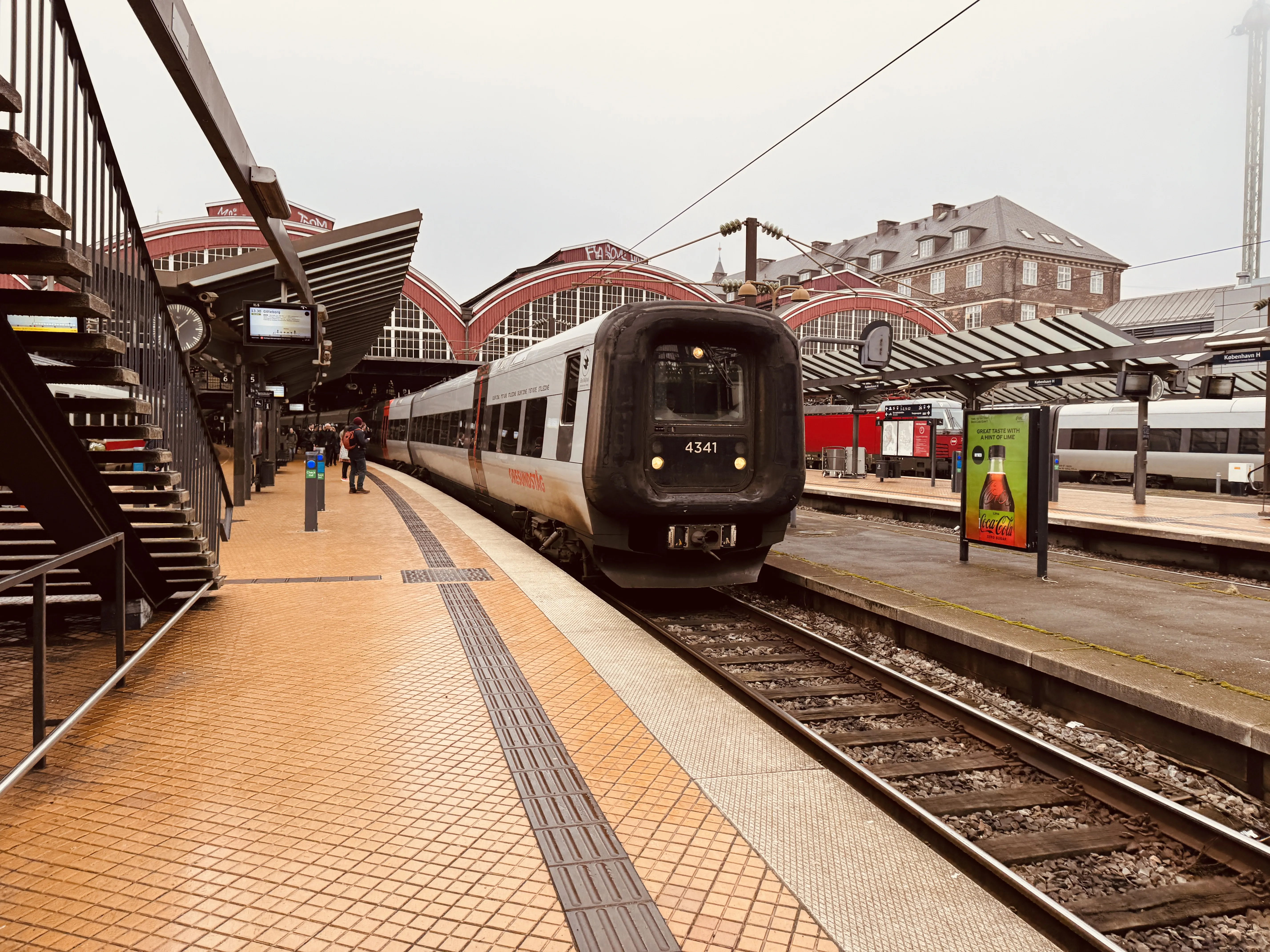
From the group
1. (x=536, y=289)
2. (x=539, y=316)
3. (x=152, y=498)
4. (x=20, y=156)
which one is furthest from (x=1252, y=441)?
(x=536, y=289)

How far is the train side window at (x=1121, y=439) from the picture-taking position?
2461 cm

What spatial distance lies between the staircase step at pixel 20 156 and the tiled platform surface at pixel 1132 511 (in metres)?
12.1

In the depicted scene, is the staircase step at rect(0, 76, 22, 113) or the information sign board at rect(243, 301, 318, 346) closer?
the staircase step at rect(0, 76, 22, 113)

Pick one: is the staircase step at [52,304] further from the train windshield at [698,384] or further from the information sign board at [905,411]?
the information sign board at [905,411]

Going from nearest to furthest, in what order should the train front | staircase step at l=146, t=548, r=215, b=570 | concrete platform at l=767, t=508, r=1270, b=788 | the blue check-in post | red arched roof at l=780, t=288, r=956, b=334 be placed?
concrete platform at l=767, t=508, r=1270, b=788 < staircase step at l=146, t=548, r=215, b=570 < the train front < the blue check-in post < red arched roof at l=780, t=288, r=956, b=334

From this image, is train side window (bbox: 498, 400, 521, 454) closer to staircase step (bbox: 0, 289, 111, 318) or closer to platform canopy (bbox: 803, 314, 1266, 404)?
platform canopy (bbox: 803, 314, 1266, 404)

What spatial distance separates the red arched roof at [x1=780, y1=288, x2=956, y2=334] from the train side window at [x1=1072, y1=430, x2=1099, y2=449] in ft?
86.4

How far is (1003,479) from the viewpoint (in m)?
9.30

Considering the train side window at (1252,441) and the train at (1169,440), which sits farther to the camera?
the train at (1169,440)

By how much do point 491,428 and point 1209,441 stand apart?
63.6 ft

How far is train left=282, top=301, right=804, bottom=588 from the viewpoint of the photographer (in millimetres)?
7906

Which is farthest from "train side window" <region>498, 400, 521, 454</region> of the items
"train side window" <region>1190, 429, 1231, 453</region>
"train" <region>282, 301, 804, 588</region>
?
"train side window" <region>1190, 429, 1231, 453</region>

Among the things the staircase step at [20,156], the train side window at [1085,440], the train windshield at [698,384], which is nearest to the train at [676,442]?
the train windshield at [698,384]

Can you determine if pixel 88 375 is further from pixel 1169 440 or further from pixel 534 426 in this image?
pixel 1169 440
